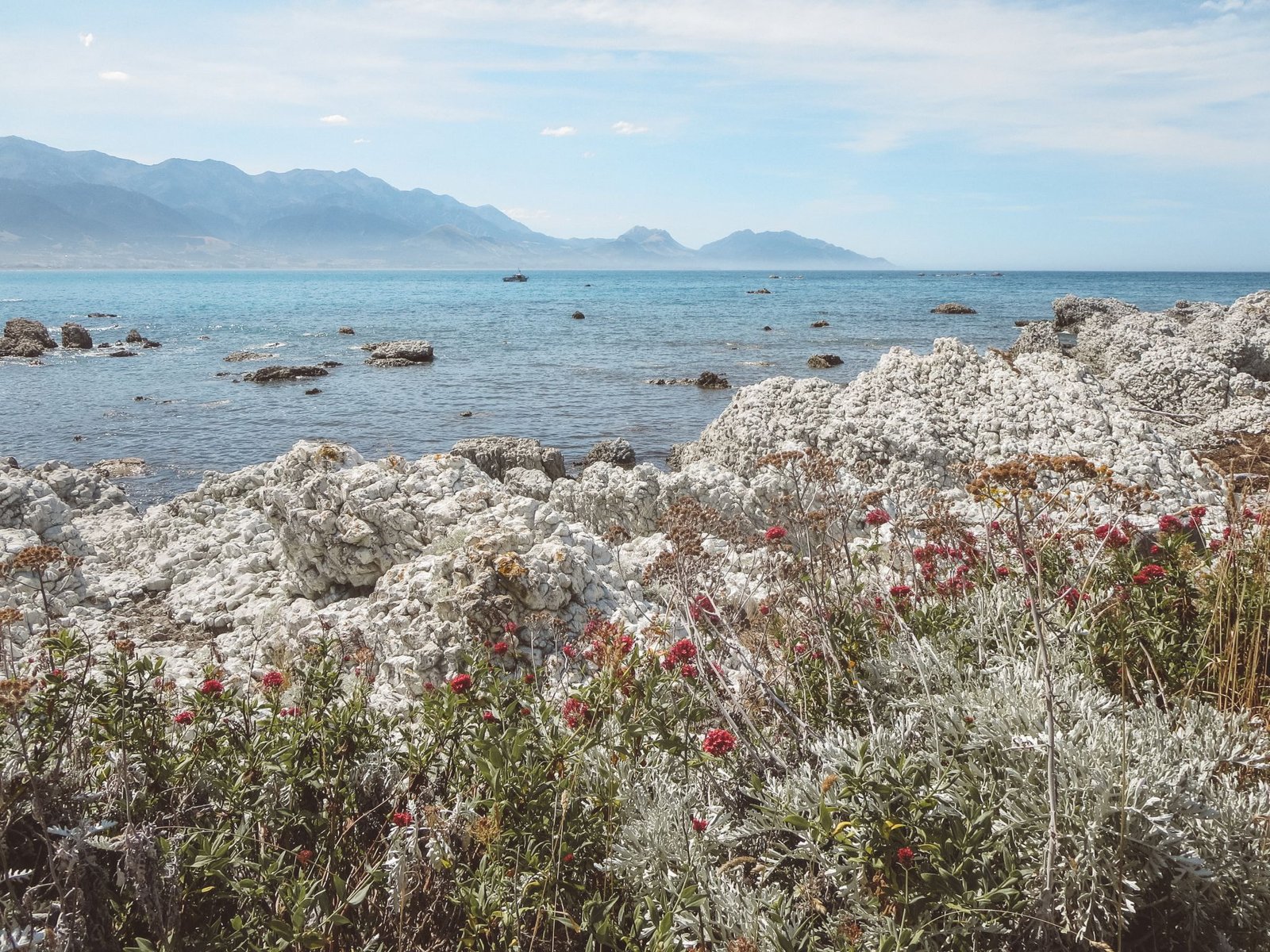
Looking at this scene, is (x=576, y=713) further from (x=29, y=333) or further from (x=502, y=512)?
(x=29, y=333)

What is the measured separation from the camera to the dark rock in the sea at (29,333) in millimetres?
39594

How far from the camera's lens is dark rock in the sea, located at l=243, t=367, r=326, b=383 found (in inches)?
1246

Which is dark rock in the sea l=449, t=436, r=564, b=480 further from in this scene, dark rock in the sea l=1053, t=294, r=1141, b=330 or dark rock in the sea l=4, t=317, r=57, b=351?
dark rock in the sea l=4, t=317, r=57, b=351

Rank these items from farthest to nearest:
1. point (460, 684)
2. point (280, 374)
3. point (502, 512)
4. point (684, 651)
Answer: point (280, 374), point (502, 512), point (684, 651), point (460, 684)

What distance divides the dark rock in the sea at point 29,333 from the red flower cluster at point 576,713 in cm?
4686

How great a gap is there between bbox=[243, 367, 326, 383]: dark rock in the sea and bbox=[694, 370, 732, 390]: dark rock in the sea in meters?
16.7

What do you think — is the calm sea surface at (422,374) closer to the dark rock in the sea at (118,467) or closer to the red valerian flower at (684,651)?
the dark rock in the sea at (118,467)

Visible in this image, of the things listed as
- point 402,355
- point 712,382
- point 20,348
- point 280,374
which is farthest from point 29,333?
point 712,382

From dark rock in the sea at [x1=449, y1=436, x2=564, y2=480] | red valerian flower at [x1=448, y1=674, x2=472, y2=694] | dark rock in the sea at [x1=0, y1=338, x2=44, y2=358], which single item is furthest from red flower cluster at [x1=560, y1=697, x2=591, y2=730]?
dark rock in the sea at [x1=0, y1=338, x2=44, y2=358]

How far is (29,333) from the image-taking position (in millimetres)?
40156

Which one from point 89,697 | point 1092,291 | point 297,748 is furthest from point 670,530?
point 1092,291

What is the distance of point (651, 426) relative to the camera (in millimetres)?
21531

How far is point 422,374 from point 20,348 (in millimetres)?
22184

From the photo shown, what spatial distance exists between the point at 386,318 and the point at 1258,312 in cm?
5620
